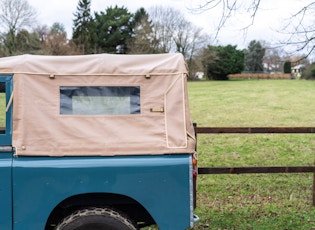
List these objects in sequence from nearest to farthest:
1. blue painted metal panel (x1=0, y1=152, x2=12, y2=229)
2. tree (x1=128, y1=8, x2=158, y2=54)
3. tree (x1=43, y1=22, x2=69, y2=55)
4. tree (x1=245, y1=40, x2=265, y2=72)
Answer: blue painted metal panel (x1=0, y1=152, x2=12, y2=229) < tree (x1=43, y1=22, x2=69, y2=55) < tree (x1=128, y1=8, x2=158, y2=54) < tree (x1=245, y1=40, x2=265, y2=72)

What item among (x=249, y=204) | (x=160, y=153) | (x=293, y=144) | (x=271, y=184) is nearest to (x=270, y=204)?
(x=249, y=204)

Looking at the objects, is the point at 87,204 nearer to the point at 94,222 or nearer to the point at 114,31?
the point at 94,222

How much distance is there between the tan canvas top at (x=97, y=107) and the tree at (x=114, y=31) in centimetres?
6186

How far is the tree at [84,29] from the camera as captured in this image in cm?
6494

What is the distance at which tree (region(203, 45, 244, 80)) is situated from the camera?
227 ft

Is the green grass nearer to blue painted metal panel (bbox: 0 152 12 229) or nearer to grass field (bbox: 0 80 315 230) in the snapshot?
blue painted metal panel (bbox: 0 152 12 229)

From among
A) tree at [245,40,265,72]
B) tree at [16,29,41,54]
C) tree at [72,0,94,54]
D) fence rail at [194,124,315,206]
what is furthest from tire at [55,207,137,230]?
tree at [245,40,265,72]

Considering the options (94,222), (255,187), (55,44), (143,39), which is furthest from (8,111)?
(143,39)

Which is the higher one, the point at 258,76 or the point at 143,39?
the point at 143,39

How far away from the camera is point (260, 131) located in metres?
6.24

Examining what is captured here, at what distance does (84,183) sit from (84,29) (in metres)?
66.3

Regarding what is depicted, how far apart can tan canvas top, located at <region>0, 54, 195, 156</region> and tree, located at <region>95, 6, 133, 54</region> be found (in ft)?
203

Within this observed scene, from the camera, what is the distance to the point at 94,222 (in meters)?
3.60

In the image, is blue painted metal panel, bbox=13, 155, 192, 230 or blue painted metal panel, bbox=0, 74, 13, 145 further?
blue painted metal panel, bbox=0, 74, 13, 145
